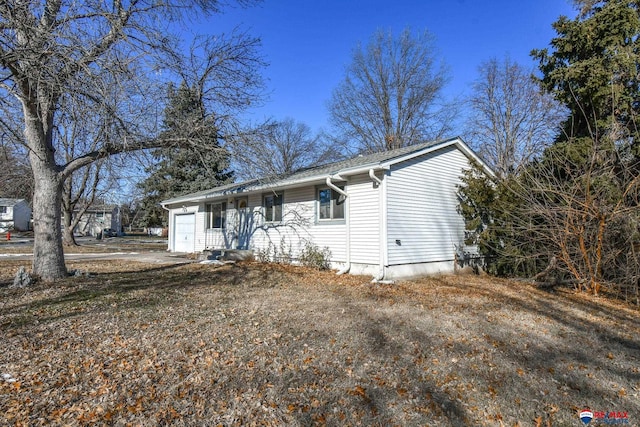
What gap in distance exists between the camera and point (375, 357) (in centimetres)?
396

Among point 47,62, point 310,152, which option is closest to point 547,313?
point 47,62

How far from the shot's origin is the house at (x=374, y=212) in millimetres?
9188

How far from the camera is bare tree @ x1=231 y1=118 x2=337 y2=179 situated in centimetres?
941

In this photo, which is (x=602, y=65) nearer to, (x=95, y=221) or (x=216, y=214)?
(x=216, y=214)

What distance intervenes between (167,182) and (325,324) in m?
26.1

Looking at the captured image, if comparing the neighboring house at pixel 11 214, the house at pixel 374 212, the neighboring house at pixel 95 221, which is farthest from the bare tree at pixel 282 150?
the neighboring house at pixel 11 214

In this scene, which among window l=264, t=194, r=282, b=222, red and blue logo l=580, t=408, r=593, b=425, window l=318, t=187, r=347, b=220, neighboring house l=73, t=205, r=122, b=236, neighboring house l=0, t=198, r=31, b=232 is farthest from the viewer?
neighboring house l=73, t=205, r=122, b=236

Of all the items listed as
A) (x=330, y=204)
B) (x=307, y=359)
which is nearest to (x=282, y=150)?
(x=330, y=204)

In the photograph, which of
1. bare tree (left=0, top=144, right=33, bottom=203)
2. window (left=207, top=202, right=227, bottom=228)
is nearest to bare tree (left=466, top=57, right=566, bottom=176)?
window (left=207, top=202, right=227, bottom=228)

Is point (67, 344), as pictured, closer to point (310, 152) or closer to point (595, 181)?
point (595, 181)

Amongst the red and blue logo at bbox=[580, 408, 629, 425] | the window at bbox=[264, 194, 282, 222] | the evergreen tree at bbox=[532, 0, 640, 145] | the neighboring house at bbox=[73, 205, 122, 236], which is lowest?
the red and blue logo at bbox=[580, 408, 629, 425]

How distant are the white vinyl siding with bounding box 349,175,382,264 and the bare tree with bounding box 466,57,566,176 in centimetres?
1306

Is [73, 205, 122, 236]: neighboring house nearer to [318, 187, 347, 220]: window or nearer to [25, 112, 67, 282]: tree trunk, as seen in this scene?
[25, 112, 67, 282]: tree trunk

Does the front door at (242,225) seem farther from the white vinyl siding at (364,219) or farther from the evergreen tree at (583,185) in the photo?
the evergreen tree at (583,185)
